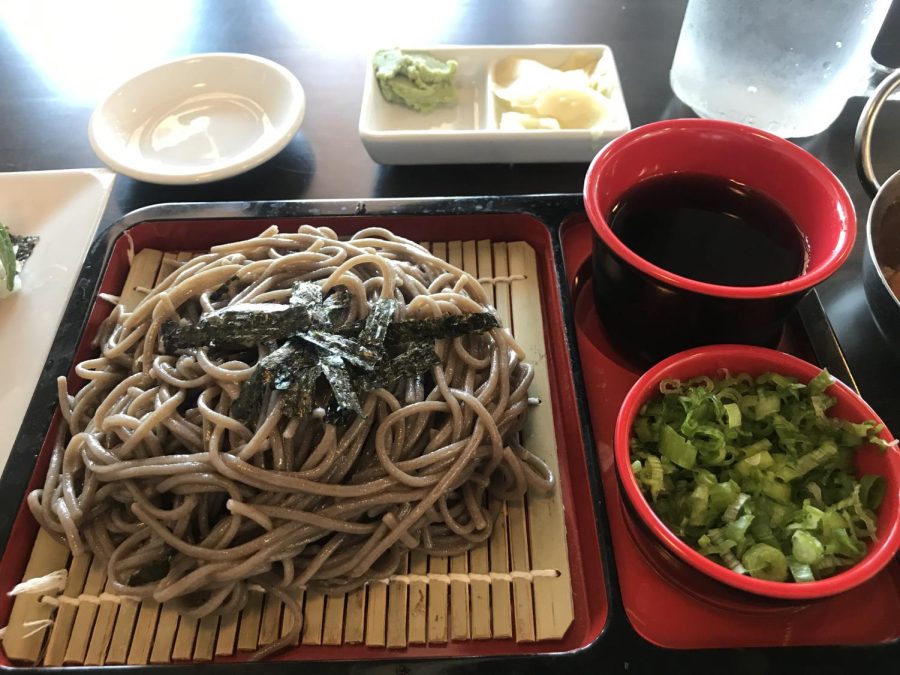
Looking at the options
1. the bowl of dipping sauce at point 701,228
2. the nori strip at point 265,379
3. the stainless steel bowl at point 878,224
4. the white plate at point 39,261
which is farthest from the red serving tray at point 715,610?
the white plate at point 39,261

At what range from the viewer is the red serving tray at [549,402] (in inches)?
39.2

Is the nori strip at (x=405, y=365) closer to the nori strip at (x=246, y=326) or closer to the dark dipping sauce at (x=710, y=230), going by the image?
the nori strip at (x=246, y=326)

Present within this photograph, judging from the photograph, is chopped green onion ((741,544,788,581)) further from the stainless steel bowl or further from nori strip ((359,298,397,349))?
nori strip ((359,298,397,349))

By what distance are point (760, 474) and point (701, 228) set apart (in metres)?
0.49

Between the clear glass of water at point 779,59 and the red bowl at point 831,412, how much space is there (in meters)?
0.97

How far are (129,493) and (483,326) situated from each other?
2.27 ft

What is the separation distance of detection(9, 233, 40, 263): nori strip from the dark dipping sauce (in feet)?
4.78

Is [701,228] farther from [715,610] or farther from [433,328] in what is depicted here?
[715,610]

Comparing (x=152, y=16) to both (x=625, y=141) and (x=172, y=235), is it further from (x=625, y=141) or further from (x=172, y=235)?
(x=625, y=141)

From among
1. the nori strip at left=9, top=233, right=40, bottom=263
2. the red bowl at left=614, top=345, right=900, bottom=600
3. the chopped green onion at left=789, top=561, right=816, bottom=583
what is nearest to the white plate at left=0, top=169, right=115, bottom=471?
the nori strip at left=9, top=233, right=40, bottom=263

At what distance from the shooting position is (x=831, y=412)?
3.27 ft

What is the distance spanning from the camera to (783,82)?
1.65m

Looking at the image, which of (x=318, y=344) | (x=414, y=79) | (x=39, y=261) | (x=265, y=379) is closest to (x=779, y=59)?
(x=414, y=79)

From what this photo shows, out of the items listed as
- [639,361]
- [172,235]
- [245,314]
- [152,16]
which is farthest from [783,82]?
[152,16]
